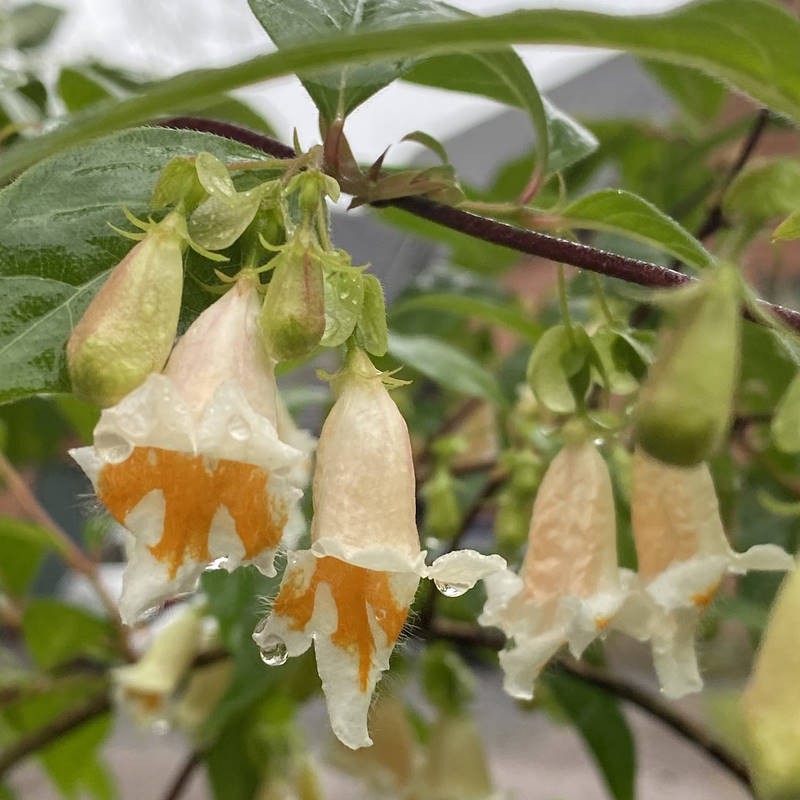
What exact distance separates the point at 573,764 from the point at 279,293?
1.27m

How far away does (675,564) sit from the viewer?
317 mm

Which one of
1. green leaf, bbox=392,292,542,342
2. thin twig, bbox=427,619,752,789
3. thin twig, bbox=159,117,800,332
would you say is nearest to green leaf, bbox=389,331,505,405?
green leaf, bbox=392,292,542,342

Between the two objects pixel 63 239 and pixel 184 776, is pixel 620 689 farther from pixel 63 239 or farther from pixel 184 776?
pixel 63 239

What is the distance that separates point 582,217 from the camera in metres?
0.30

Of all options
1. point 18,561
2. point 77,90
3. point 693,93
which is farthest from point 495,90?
point 18,561

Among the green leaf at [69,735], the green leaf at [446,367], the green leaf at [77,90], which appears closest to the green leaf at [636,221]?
the green leaf at [446,367]

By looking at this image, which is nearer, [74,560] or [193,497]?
[193,497]

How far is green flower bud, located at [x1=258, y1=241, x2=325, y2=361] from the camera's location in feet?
0.78

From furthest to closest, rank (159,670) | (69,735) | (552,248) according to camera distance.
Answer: (69,735), (159,670), (552,248)

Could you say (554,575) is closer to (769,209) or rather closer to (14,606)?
(769,209)

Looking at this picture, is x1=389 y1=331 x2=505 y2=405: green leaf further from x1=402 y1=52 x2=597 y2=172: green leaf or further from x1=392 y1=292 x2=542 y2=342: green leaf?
x1=402 y1=52 x2=597 y2=172: green leaf

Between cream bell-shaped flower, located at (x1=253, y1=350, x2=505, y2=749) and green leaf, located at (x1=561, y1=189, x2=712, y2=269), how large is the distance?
0.10m

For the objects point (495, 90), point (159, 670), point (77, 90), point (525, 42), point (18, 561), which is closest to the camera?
point (525, 42)

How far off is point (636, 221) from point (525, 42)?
118 mm
